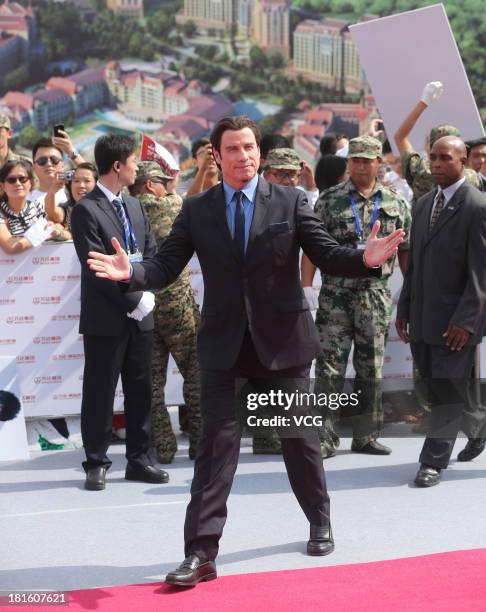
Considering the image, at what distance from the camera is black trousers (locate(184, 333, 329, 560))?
509 cm

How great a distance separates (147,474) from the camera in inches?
280

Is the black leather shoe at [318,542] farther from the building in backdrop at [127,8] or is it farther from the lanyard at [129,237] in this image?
the building in backdrop at [127,8]

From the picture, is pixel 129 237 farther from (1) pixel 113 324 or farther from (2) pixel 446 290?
(2) pixel 446 290

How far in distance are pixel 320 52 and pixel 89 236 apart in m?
11.0

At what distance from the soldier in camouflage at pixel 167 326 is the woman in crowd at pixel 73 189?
3.03ft

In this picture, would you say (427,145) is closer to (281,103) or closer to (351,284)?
(351,284)

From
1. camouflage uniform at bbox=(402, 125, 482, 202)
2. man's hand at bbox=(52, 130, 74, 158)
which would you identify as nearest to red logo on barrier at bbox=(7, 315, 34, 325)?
man's hand at bbox=(52, 130, 74, 158)

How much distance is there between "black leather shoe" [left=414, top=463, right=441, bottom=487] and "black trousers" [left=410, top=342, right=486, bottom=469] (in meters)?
0.03

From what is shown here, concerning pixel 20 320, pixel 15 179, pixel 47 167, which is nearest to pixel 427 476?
pixel 20 320

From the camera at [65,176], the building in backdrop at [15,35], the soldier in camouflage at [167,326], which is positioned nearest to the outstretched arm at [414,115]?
the soldier in camouflage at [167,326]

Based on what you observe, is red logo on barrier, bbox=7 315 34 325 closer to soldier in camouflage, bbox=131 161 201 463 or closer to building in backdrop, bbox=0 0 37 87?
soldier in camouflage, bbox=131 161 201 463

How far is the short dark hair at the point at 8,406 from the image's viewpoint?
7766 mm

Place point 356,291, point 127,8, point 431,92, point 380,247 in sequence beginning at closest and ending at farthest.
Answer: point 380,247 < point 356,291 < point 431,92 < point 127,8

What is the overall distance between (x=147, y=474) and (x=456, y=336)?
1.99 m
